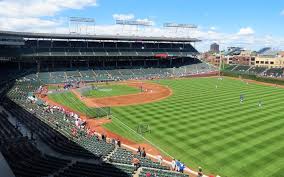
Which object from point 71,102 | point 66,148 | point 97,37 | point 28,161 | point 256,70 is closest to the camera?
point 28,161

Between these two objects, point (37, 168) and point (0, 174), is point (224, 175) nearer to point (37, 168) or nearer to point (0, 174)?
point (37, 168)

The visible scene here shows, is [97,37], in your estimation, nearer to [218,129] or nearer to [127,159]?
[218,129]

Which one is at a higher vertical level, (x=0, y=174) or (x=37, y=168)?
(x=0, y=174)

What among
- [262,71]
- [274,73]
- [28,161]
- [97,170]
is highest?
[262,71]

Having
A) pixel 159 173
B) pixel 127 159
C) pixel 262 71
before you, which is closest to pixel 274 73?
pixel 262 71

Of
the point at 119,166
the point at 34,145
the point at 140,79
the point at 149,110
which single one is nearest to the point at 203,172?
the point at 119,166
